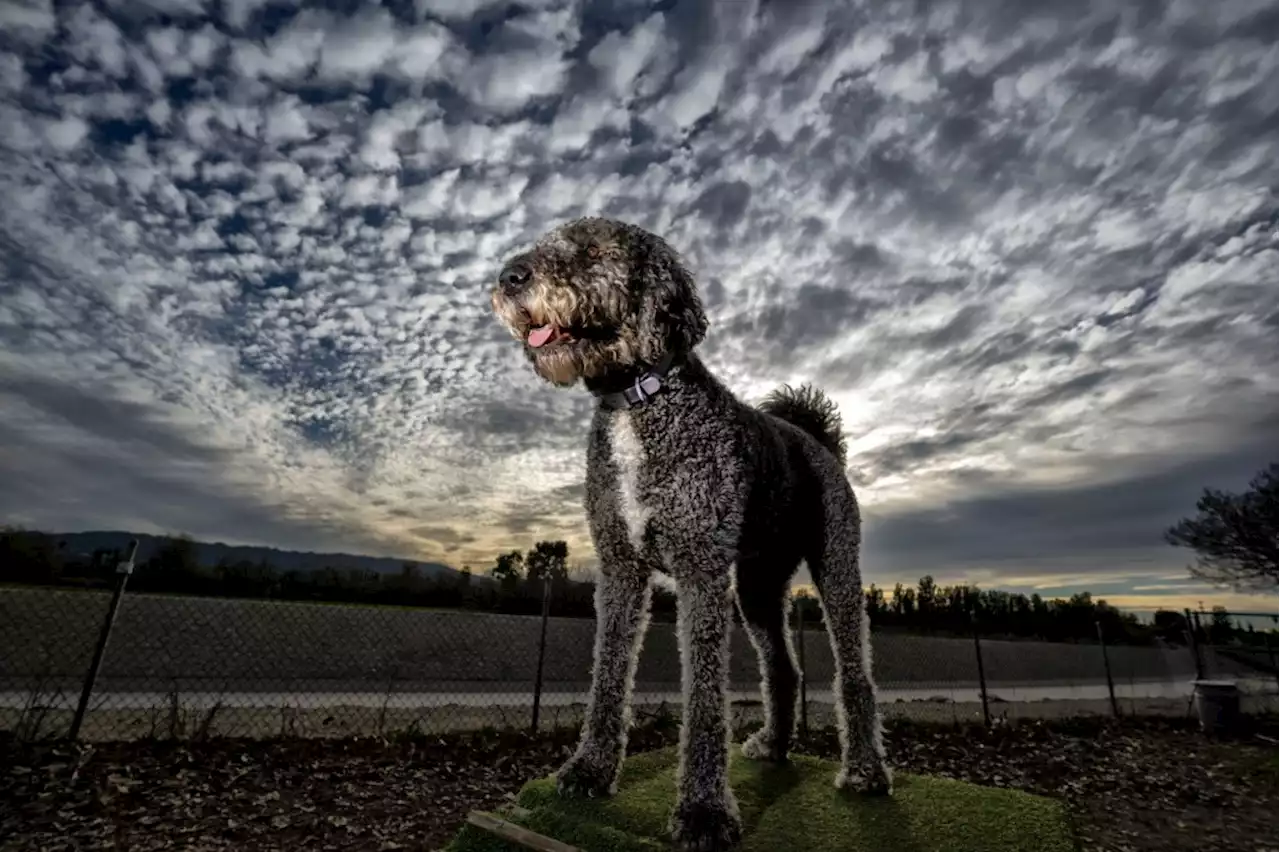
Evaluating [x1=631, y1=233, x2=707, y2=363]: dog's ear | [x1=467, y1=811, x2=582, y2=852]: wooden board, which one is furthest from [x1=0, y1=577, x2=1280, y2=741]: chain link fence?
[x1=631, y1=233, x2=707, y2=363]: dog's ear

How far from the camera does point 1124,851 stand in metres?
6.71

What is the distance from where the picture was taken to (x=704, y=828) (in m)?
2.44

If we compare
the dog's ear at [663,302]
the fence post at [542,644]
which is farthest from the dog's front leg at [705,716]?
the fence post at [542,644]

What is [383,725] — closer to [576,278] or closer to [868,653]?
[868,653]

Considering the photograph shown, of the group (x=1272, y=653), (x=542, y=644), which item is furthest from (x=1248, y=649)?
(x=542, y=644)

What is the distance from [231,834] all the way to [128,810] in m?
1.05

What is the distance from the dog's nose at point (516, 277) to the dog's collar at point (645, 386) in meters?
0.60

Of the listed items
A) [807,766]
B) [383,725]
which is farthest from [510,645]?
[807,766]

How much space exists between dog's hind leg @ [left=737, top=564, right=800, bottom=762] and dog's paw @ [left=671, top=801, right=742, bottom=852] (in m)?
1.40

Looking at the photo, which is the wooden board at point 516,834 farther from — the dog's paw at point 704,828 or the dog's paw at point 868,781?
the dog's paw at point 868,781

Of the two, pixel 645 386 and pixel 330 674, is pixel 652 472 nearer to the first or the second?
pixel 645 386

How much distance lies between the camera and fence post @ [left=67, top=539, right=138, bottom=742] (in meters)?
6.84

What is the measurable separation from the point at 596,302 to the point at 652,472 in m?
0.72

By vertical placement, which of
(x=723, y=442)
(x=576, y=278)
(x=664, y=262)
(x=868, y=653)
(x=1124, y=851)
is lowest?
(x=1124, y=851)
